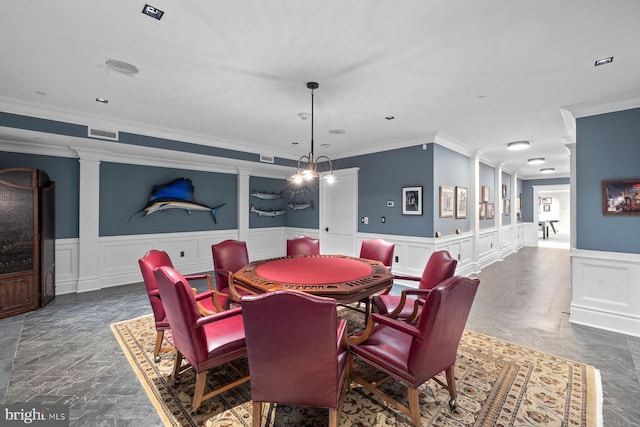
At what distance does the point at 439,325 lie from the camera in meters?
1.66

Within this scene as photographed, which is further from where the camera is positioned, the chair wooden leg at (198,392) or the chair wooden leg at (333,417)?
the chair wooden leg at (198,392)

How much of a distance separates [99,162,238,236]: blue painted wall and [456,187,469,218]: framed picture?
16.3ft

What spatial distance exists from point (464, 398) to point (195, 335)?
6.54ft

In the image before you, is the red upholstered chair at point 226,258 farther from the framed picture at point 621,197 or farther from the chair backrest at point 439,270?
the framed picture at point 621,197

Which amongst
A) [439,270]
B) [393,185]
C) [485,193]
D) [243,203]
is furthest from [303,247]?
[485,193]

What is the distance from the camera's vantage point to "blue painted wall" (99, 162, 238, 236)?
497 centimetres

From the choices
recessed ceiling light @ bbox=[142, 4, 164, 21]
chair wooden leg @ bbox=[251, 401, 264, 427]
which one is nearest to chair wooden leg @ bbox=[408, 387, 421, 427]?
chair wooden leg @ bbox=[251, 401, 264, 427]

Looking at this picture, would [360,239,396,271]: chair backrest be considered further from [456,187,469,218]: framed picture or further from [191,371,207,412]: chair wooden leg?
[456,187,469,218]: framed picture

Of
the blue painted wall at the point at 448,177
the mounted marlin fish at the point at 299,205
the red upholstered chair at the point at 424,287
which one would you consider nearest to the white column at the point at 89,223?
the mounted marlin fish at the point at 299,205

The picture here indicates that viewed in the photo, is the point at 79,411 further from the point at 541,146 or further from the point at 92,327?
the point at 541,146

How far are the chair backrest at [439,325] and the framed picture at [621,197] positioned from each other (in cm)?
→ 293

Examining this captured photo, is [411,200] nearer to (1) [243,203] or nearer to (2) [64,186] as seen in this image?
(1) [243,203]

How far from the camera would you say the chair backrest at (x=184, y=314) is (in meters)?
1.78

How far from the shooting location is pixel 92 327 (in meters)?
3.23
